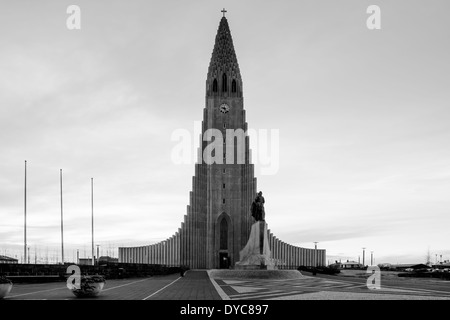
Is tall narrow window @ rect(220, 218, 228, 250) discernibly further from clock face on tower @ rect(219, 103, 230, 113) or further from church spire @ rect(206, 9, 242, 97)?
church spire @ rect(206, 9, 242, 97)

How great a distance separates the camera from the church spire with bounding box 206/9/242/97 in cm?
9075

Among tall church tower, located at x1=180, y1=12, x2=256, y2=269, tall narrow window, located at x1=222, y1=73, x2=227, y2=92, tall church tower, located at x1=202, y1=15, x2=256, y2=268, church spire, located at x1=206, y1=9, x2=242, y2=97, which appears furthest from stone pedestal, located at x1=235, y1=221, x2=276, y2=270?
tall narrow window, located at x1=222, y1=73, x2=227, y2=92

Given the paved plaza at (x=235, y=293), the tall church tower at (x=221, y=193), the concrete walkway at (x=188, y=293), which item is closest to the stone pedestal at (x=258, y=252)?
the concrete walkway at (x=188, y=293)

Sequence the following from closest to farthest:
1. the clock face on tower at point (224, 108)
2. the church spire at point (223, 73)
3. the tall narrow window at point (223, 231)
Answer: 1. the tall narrow window at point (223, 231)
2. the clock face on tower at point (224, 108)
3. the church spire at point (223, 73)

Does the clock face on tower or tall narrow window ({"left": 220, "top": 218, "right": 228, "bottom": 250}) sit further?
the clock face on tower

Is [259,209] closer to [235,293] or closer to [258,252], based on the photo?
[258,252]

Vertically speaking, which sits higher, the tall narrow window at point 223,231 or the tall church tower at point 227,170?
the tall church tower at point 227,170

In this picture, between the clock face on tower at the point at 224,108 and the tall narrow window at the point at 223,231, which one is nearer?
the tall narrow window at the point at 223,231

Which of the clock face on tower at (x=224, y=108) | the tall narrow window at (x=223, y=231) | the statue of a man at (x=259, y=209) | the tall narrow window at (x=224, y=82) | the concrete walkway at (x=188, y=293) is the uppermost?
the tall narrow window at (x=224, y=82)

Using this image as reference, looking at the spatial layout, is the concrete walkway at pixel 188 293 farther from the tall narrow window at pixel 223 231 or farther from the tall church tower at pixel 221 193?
the tall narrow window at pixel 223 231

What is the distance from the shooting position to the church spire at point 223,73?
298 feet
